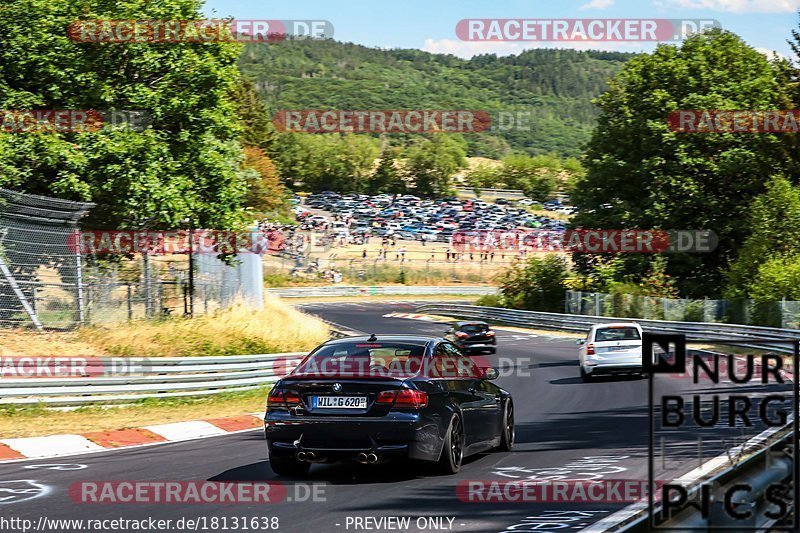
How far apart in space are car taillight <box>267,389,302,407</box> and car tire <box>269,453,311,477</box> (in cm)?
48

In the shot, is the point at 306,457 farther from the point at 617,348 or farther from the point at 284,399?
the point at 617,348

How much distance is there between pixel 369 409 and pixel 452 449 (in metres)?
1.10

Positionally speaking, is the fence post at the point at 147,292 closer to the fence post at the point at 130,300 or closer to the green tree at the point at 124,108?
the fence post at the point at 130,300

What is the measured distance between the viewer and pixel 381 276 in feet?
286

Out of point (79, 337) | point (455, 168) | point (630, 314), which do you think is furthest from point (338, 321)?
point (455, 168)

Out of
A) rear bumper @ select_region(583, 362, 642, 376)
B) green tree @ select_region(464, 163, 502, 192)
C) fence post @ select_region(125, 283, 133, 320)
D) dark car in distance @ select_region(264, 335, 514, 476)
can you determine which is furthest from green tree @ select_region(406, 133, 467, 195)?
dark car in distance @ select_region(264, 335, 514, 476)

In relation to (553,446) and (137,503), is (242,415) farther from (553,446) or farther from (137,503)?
(137,503)

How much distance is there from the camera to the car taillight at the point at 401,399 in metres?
9.99

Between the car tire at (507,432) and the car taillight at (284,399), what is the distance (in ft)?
10.6

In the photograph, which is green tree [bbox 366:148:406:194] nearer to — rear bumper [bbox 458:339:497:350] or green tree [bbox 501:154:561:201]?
green tree [bbox 501:154:561:201]

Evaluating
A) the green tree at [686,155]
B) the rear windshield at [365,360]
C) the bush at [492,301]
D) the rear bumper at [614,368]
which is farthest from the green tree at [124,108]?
the bush at [492,301]

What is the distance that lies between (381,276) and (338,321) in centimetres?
3214

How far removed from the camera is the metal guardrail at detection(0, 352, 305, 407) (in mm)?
17109

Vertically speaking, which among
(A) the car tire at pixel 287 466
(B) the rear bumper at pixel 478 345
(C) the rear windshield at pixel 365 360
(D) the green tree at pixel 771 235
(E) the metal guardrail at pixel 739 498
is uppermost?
(D) the green tree at pixel 771 235
